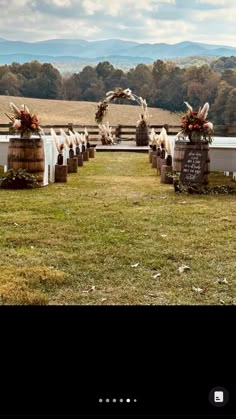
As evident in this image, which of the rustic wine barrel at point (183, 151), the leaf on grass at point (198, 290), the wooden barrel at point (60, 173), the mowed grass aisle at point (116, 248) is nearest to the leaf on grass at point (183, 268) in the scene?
the mowed grass aisle at point (116, 248)

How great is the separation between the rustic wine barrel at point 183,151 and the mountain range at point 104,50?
3.81 metres

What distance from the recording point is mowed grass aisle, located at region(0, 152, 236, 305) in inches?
68.7

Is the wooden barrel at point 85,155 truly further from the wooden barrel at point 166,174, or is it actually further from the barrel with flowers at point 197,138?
the barrel with flowers at point 197,138

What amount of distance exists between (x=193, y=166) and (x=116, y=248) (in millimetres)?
2434

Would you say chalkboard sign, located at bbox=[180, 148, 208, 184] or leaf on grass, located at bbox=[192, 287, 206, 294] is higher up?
chalkboard sign, located at bbox=[180, 148, 208, 184]

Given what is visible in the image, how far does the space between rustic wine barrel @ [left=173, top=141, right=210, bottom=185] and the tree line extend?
363 cm

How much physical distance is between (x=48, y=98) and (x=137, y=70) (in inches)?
6.5

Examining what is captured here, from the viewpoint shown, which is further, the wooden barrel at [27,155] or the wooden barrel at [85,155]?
the wooden barrel at [85,155]

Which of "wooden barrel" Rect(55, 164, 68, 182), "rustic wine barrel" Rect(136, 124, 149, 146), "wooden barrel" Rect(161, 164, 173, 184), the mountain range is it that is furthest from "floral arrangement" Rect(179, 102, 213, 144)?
"rustic wine barrel" Rect(136, 124, 149, 146)

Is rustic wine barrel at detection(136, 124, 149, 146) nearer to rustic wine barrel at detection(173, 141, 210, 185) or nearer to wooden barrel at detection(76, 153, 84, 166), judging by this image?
wooden barrel at detection(76, 153, 84, 166)

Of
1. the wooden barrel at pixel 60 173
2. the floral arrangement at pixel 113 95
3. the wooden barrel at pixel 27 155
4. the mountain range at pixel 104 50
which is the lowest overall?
the wooden barrel at pixel 60 173

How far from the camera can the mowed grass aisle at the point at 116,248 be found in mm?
1745
